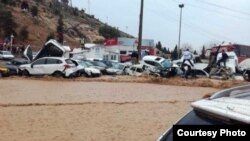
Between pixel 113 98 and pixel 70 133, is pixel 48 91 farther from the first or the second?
pixel 70 133

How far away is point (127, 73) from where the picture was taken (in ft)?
113

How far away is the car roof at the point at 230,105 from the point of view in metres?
2.87

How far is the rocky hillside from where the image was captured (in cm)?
8850

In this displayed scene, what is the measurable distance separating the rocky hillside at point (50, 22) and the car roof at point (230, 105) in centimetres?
7886

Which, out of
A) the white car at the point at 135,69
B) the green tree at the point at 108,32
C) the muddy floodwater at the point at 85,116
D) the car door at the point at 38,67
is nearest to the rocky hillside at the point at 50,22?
the green tree at the point at 108,32

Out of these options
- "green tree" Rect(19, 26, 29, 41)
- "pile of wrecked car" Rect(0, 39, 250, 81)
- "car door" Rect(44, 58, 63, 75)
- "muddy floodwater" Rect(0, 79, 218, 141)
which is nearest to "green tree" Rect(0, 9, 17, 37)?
"green tree" Rect(19, 26, 29, 41)

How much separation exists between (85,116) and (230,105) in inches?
347

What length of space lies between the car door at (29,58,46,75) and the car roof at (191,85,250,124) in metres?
25.5

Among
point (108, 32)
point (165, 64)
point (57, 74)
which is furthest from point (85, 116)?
point (108, 32)

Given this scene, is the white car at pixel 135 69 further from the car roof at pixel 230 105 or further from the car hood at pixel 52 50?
the car roof at pixel 230 105

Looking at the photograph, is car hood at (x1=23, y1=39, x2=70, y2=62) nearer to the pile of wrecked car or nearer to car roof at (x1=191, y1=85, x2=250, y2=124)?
the pile of wrecked car

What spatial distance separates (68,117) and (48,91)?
23.5ft

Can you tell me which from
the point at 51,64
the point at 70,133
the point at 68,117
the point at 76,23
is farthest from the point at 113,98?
the point at 76,23

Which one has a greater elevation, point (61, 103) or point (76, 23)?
point (76, 23)
